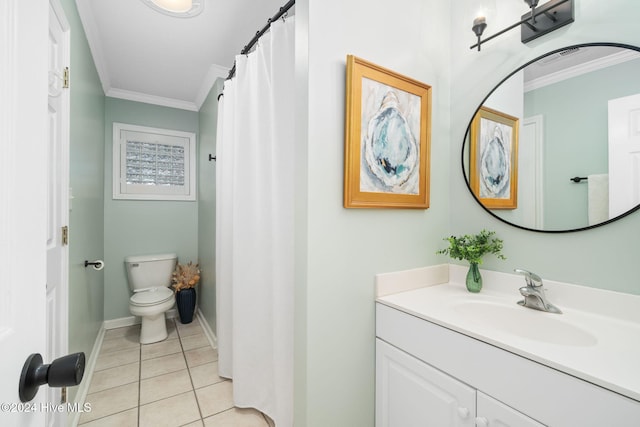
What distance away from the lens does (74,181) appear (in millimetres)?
1701

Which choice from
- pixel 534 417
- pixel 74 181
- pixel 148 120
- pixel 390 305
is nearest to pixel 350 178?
pixel 390 305

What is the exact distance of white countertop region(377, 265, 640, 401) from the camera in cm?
73

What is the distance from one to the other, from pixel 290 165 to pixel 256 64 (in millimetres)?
684

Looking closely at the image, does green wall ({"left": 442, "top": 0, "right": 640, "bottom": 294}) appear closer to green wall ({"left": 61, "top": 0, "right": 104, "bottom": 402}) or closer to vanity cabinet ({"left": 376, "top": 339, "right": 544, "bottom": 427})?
vanity cabinet ({"left": 376, "top": 339, "right": 544, "bottom": 427})

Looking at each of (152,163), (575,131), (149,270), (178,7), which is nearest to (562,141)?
(575,131)

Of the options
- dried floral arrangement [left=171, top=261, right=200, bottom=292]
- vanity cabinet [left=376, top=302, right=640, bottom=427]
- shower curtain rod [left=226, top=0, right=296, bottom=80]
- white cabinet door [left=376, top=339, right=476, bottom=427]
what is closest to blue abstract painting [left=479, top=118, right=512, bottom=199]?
vanity cabinet [left=376, top=302, right=640, bottom=427]

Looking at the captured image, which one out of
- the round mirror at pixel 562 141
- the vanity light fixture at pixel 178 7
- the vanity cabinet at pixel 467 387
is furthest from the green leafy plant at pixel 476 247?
the vanity light fixture at pixel 178 7

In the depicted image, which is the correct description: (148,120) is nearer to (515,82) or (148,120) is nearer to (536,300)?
(515,82)

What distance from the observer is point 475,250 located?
134 centimetres

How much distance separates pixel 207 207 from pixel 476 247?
8.34ft

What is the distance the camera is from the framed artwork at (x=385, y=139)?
1174 millimetres

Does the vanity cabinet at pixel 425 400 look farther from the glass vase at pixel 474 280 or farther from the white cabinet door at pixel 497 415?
the glass vase at pixel 474 280

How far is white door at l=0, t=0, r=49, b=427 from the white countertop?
3.54 feet

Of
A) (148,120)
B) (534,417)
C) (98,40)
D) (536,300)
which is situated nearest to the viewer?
(534,417)
